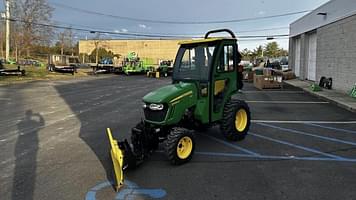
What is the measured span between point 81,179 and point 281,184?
3.09 metres

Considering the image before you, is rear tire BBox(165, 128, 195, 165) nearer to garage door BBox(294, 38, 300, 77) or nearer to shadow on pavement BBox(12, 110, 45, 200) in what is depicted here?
shadow on pavement BBox(12, 110, 45, 200)

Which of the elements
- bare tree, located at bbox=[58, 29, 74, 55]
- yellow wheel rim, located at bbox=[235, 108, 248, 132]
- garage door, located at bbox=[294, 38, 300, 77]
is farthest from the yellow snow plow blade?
bare tree, located at bbox=[58, 29, 74, 55]

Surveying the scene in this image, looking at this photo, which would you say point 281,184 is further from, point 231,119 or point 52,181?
point 52,181

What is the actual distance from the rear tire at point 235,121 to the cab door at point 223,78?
15 cm

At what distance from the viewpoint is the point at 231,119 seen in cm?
701

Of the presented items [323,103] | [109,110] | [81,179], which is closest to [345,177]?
[81,179]

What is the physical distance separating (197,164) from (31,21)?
46573mm

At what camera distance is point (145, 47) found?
3511 inches

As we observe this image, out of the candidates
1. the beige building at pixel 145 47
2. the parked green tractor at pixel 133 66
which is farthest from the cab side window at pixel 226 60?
the beige building at pixel 145 47

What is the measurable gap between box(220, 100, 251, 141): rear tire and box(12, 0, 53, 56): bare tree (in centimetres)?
4401

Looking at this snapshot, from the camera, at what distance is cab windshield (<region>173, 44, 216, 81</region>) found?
22.1 feet

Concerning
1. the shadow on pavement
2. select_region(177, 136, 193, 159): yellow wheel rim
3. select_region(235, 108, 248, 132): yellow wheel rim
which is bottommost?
the shadow on pavement

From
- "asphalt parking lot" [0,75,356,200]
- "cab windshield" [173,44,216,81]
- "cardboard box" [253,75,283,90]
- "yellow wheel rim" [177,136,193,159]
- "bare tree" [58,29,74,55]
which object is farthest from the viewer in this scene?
"bare tree" [58,29,74,55]

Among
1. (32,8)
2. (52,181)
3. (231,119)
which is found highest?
(32,8)
